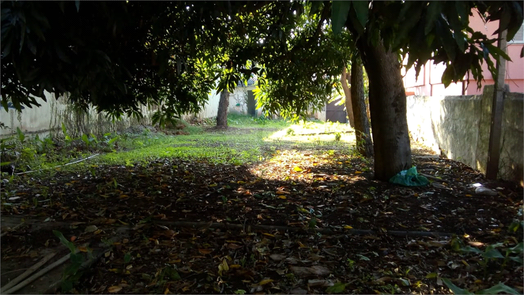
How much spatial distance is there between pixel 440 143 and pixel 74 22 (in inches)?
277

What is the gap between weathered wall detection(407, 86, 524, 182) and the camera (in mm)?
4654

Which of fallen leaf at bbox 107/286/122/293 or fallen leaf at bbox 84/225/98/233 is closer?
fallen leaf at bbox 107/286/122/293

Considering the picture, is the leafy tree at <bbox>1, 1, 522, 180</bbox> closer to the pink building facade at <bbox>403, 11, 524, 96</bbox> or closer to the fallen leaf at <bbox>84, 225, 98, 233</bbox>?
the fallen leaf at <bbox>84, 225, 98, 233</bbox>

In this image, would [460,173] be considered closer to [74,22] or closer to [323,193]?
[323,193]

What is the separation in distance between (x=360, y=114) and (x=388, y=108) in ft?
8.96

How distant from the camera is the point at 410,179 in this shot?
5016 millimetres

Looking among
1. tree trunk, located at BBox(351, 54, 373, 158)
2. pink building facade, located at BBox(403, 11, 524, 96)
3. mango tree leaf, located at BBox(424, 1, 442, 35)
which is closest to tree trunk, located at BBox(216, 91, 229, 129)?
pink building facade, located at BBox(403, 11, 524, 96)

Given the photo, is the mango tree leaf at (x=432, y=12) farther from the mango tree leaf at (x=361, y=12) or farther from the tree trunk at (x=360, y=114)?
the tree trunk at (x=360, y=114)

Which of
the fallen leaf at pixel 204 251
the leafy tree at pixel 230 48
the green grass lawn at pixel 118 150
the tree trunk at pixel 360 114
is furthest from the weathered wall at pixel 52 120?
the fallen leaf at pixel 204 251

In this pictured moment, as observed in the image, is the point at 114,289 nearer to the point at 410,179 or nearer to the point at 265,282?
the point at 265,282

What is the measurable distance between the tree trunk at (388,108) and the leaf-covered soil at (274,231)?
41 centimetres

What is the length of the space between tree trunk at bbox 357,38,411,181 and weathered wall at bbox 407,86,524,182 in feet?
3.74

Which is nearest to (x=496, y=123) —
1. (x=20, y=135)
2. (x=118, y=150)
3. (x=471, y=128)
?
(x=471, y=128)

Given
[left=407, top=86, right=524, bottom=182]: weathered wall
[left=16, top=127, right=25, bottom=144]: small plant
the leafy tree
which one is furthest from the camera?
[left=16, top=127, right=25, bottom=144]: small plant
